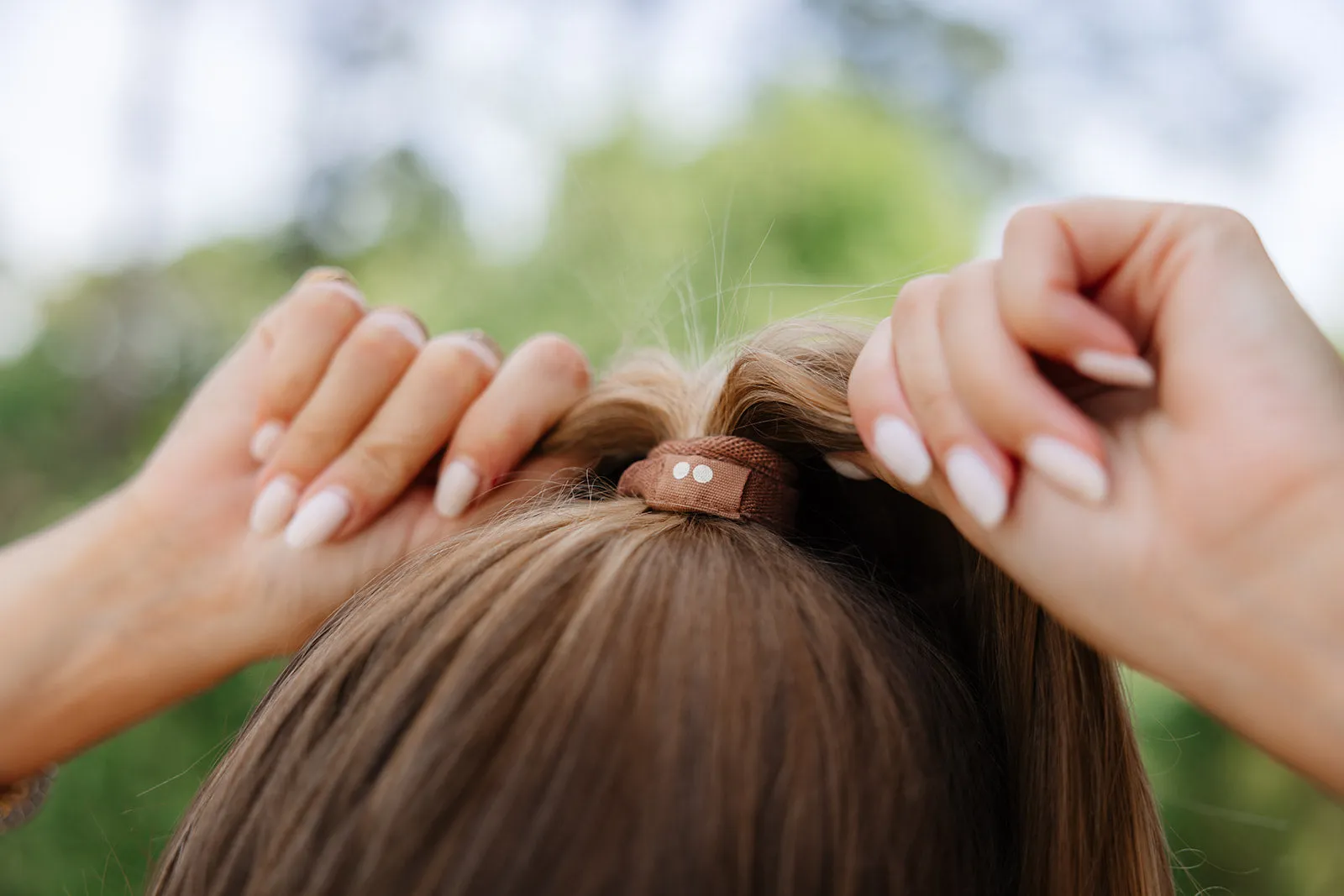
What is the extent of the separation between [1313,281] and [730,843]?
3272 mm

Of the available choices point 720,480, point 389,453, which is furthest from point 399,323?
point 720,480

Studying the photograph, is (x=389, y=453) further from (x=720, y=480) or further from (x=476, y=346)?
(x=720, y=480)

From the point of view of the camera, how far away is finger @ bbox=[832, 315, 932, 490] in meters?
0.68

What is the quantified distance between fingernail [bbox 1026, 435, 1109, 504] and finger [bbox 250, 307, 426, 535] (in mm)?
705

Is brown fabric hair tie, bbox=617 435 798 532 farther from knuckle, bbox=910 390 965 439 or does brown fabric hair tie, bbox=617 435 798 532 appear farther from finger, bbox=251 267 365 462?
finger, bbox=251 267 365 462

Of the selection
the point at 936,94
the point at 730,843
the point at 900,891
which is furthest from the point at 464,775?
the point at 936,94

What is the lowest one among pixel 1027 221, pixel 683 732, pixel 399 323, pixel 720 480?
pixel 683 732

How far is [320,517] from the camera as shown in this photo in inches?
39.0

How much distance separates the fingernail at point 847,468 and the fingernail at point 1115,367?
11.4 inches

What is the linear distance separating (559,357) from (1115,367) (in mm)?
626

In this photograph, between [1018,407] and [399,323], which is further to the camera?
[399,323]

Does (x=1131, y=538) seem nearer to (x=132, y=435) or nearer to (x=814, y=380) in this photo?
(x=814, y=380)

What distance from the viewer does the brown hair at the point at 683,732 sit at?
23.7 inches

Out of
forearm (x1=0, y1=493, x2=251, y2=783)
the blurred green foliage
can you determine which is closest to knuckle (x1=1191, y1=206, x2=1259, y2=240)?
forearm (x1=0, y1=493, x2=251, y2=783)
